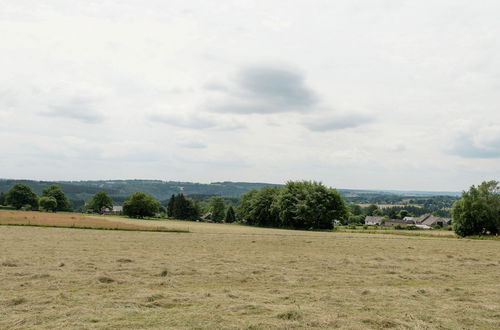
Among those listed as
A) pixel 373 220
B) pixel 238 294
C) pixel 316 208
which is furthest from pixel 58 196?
pixel 373 220

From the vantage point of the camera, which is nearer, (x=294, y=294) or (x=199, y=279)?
(x=294, y=294)

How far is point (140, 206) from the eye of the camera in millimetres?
104188

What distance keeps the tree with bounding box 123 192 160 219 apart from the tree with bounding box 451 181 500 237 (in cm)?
7477

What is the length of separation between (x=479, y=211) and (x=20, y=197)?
4676 inches

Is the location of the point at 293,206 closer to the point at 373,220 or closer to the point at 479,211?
the point at 479,211

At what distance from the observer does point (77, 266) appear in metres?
16.5

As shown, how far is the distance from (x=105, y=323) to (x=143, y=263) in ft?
33.3

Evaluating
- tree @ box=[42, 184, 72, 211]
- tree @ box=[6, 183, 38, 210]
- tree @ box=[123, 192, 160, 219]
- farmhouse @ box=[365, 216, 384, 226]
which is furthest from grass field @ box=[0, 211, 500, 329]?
farmhouse @ box=[365, 216, 384, 226]

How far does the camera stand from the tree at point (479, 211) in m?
62.4

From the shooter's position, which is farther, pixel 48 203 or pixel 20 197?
pixel 20 197

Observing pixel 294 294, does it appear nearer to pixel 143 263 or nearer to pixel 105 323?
pixel 105 323

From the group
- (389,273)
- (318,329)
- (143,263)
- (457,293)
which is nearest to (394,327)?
(318,329)

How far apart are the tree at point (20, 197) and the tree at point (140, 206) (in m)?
34.0

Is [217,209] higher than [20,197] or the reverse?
the reverse
